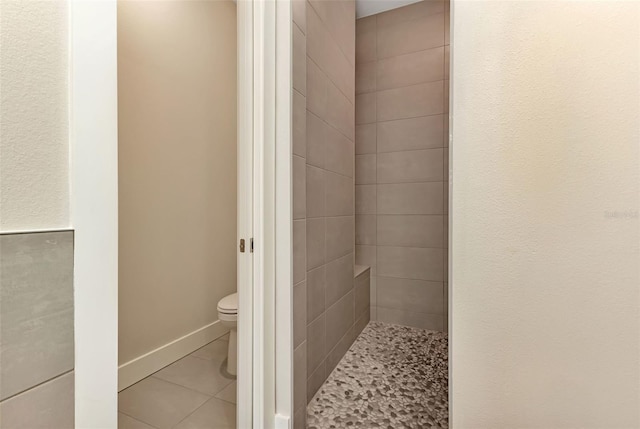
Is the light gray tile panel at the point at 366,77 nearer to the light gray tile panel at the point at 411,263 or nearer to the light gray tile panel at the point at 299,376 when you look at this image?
the light gray tile panel at the point at 411,263

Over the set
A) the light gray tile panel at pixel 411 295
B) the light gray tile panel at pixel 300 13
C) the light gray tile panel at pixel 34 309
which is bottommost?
the light gray tile panel at pixel 411 295

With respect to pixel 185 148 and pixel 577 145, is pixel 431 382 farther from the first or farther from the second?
pixel 185 148

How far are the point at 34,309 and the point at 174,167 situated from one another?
178 centimetres

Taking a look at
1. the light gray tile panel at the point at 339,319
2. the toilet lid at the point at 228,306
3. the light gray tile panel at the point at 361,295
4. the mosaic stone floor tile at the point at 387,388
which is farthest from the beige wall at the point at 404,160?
the toilet lid at the point at 228,306

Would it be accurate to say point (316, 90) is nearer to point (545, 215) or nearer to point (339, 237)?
point (339, 237)

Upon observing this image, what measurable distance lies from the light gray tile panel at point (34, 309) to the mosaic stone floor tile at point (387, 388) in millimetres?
1317

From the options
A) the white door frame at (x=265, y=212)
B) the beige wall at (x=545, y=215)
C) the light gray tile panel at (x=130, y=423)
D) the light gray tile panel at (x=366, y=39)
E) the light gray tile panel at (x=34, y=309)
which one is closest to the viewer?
the light gray tile panel at (x=34, y=309)

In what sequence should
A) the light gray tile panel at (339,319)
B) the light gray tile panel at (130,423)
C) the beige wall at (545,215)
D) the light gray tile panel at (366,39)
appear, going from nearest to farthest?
the beige wall at (545,215), the light gray tile panel at (130,423), the light gray tile panel at (339,319), the light gray tile panel at (366,39)

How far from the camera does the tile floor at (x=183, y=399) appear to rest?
154 centimetres

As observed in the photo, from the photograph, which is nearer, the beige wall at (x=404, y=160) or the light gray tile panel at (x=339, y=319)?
the light gray tile panel at (x=339, y=319)

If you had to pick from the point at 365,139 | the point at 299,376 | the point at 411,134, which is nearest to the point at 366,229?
the point at 365,139

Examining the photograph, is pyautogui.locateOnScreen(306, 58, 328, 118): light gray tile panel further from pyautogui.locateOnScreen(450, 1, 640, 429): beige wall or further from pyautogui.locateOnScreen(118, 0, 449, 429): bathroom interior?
pyautogui.locateOnScreen(450, 1, 640, 429): beige wall

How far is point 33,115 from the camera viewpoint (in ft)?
1.92

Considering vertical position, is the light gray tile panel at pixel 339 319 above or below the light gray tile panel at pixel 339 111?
below
